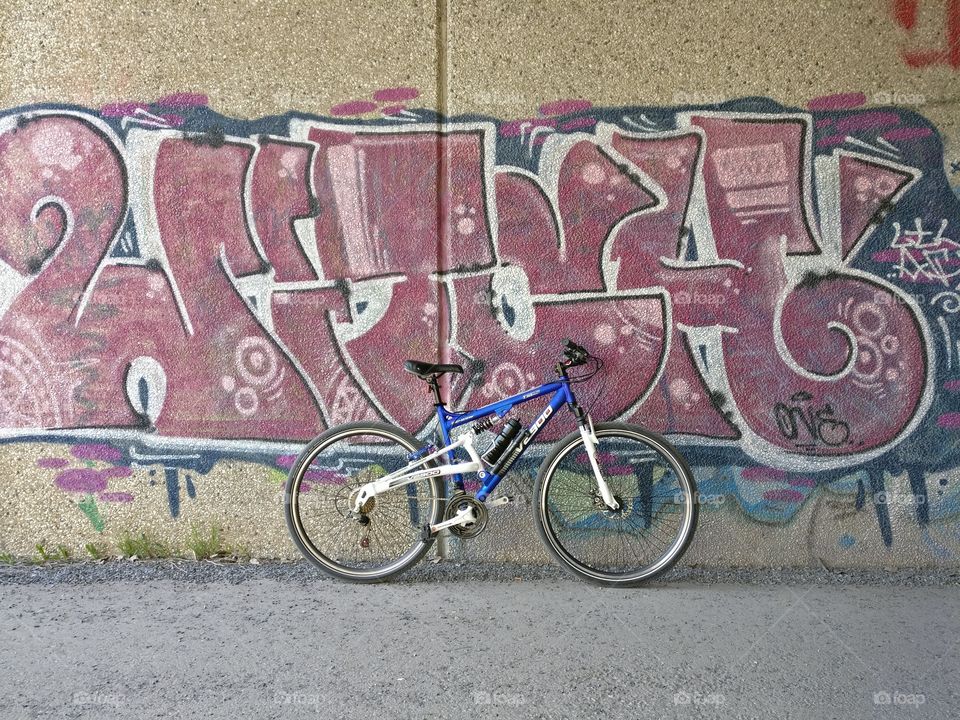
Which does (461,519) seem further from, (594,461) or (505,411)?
(594,461)

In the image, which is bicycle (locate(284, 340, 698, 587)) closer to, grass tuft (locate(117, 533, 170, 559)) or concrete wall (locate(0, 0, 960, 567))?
concrete wall (locate(0, 0, 960, 567))

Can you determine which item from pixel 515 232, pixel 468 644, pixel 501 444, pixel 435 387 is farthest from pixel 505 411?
pixel 468 644

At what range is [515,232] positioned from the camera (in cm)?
421

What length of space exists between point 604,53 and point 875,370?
2.18 m

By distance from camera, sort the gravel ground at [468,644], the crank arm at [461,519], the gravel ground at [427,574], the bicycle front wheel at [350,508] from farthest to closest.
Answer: the bicycle front wheel at [350,508] < the gravel ground at [427,574] < the crank arm at [461,519] < the gravel ground at [468,644]

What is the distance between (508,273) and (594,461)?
1.08 metres

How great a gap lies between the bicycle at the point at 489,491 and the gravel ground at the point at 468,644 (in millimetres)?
190

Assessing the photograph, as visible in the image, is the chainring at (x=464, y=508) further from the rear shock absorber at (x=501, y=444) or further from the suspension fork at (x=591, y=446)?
the suspension fork at (x=591, y=446)

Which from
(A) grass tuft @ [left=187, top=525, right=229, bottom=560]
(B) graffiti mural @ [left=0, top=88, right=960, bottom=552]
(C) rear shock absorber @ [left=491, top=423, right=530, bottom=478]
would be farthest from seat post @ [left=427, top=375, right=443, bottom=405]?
(A) grass tuft @ [left=187, top=525, right=229, bottom=560]

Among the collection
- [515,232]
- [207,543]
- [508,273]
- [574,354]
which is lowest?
[207,543]

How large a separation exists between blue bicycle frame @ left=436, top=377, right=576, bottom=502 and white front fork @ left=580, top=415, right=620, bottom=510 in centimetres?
13

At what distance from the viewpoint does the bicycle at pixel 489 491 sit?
13.1 feet

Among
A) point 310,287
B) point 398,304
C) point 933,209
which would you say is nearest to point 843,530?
point 933,209

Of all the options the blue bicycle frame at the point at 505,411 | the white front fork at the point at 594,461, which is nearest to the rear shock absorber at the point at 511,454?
the blue bicycle frame at the point at 505,411
